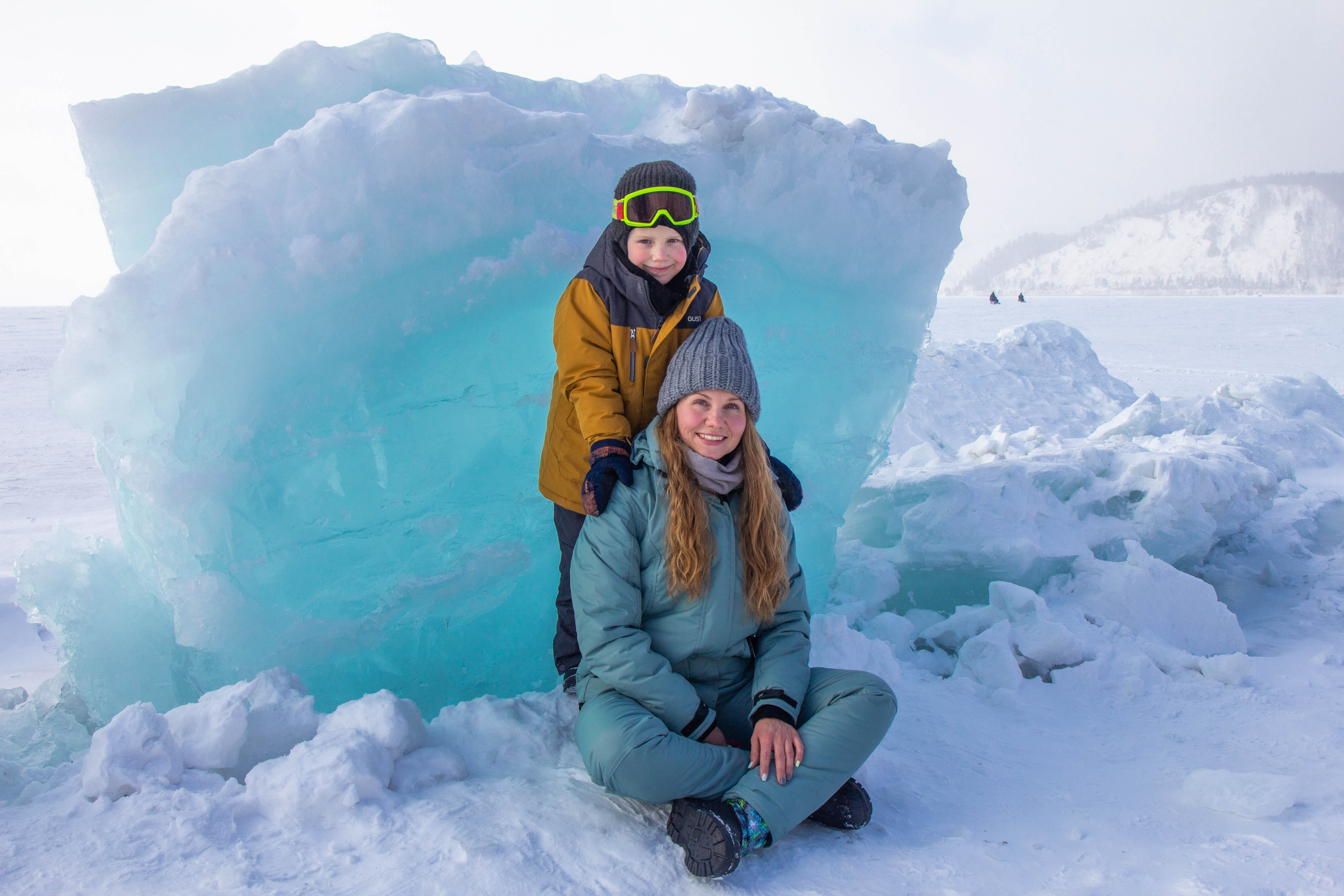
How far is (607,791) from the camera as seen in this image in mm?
1519

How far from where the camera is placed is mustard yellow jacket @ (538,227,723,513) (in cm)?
173

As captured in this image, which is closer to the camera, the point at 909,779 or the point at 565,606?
the point at 909,779

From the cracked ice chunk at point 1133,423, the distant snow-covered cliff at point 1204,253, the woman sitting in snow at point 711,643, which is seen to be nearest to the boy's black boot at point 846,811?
the woman sitting in snow at point 711,643

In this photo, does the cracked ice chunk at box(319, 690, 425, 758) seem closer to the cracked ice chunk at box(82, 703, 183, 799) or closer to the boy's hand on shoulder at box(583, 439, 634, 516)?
the cracked ice chunk at box(82, 703, 183, 799)

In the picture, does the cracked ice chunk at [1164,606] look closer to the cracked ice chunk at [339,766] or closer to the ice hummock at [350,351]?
the ice hummock at [350,351]

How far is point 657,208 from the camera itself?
175 centimetres

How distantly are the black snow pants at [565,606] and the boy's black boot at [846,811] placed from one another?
2.31ft

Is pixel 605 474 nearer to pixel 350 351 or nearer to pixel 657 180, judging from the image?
pixel 657 180

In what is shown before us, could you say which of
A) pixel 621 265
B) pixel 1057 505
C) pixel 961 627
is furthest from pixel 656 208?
pixel 1057 505

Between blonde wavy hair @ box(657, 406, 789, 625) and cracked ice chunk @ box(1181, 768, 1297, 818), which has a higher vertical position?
blonde wavy hair @ box(657, 406, 789, 625)

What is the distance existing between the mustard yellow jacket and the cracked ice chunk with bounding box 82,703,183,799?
90cm

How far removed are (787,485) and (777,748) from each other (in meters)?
0.61

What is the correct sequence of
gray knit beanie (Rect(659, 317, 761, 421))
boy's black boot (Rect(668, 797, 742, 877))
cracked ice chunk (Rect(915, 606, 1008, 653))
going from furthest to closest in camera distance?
cracked ice chunk (Rect(915, 606, 1008, 653)) → gray knit beanie (Rect(659, 317, 761, 421)) → boy's black boot (Rect(668, 797, 742, 877))

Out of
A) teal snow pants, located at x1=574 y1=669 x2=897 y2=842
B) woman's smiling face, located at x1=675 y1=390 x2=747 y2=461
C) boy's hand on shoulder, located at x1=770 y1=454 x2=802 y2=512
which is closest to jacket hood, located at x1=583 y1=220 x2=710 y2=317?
woman's smiling face, located at x1=675 y1=390 x2=747 y2=461
